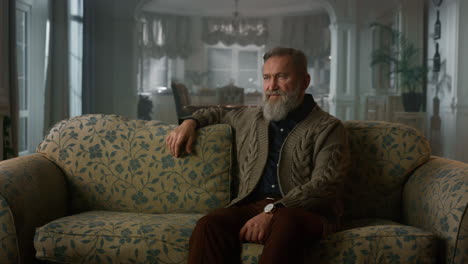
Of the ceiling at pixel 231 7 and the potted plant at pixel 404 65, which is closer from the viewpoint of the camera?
the potted plant at pixel 404 65

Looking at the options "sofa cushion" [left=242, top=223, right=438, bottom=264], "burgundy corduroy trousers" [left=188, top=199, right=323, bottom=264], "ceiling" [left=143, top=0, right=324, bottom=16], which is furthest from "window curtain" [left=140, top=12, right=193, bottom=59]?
"sofa cushion" [left=242, top=223, right=438, bottom=264]

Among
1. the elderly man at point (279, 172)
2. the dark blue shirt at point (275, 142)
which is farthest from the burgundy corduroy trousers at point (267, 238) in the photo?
the dark blue shirt at point (275, 142)

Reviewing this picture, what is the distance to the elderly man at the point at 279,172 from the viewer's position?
1.79 m

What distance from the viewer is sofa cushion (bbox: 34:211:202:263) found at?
1890 mm

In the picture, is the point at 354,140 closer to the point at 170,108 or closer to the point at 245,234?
the point at 245,234

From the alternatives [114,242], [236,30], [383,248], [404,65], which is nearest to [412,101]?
[404,65]

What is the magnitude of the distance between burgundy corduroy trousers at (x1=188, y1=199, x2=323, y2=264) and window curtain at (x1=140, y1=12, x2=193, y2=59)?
460 cm

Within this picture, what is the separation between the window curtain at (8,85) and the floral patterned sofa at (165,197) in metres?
1.15

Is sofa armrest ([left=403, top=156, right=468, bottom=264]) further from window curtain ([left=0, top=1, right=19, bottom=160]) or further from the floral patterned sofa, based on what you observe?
window curtain ([left=0, top=1, right=19, bottom=160])

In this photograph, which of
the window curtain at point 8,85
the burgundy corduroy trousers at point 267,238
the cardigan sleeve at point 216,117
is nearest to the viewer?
the burgundy corduroy trousers at point 267,238

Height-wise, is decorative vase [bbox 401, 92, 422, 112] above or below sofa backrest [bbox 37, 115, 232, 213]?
above

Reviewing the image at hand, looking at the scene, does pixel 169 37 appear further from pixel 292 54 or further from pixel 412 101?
pixel 292 54

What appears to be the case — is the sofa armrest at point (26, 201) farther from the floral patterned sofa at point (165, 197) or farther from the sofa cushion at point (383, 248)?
the sofa cushion at point (383, 248)

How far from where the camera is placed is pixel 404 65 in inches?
230
